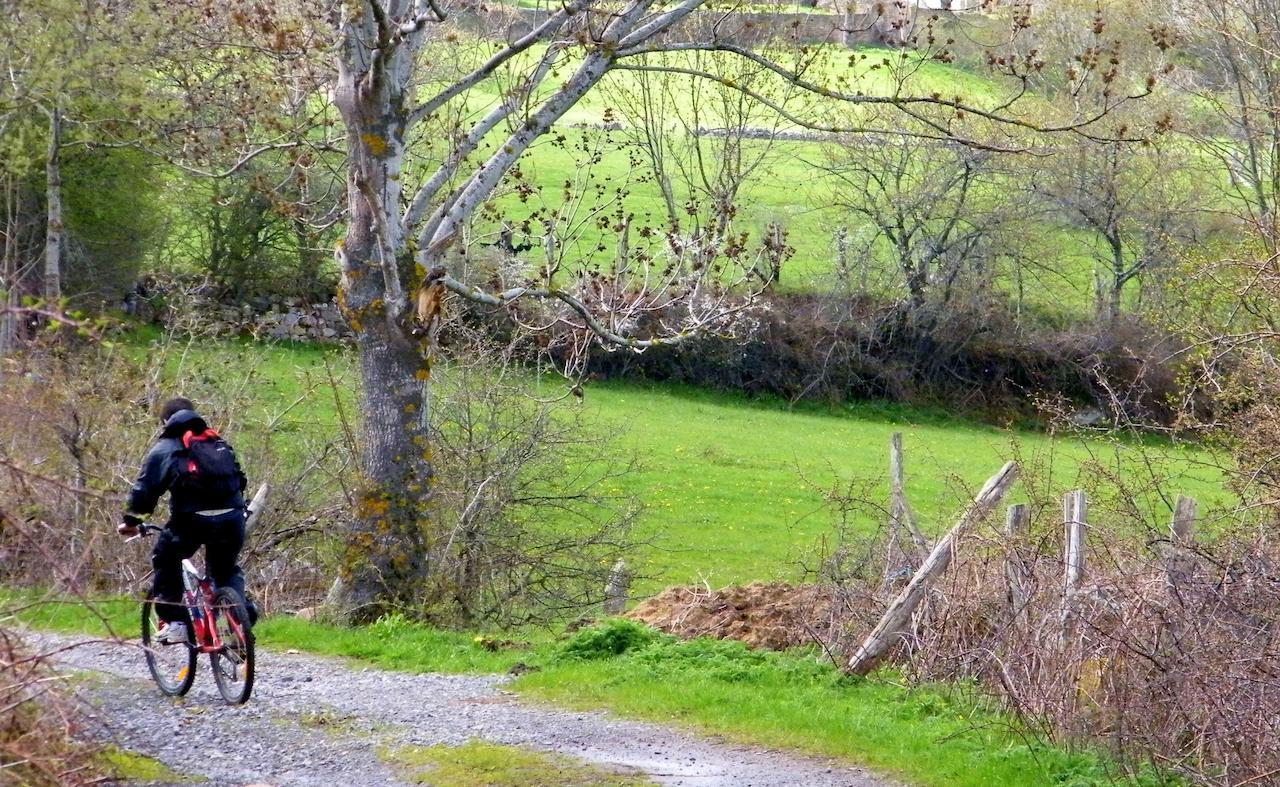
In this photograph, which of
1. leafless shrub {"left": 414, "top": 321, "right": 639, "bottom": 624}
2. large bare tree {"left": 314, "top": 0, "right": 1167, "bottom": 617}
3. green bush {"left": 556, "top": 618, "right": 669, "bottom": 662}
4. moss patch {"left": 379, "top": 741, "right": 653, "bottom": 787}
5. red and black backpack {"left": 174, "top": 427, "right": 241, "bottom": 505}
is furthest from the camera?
leafless shrub {"left": 414, "top": 321, "right": 639, "bottom": 624}

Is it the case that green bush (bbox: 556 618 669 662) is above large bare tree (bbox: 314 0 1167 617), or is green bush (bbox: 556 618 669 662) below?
below

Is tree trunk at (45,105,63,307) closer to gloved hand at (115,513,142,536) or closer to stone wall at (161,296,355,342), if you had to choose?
stone wall at (161,296,355,342)

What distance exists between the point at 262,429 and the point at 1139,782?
11.7 meters

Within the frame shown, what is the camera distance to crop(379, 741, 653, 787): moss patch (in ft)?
27.0

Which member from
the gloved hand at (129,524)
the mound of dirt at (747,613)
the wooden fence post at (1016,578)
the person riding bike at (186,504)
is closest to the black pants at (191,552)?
the person riding bike at (186,504)

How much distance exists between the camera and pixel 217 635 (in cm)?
922

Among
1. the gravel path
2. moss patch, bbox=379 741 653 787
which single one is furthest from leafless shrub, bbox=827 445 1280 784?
moss patch, bbox=379 741 653 787

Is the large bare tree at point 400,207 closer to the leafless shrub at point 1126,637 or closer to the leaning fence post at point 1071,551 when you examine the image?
the leaning fence post at point 1071,551

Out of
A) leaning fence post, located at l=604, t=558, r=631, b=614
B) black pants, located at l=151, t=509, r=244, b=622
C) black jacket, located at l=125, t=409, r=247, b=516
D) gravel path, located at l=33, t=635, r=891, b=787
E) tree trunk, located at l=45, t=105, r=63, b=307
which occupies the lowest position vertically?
leaning fence post, located at l=604, t=558, r=631, b=614

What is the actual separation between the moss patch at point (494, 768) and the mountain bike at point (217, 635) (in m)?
1.27

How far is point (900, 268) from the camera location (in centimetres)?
4066

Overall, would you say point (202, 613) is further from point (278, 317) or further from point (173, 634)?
point (278, 317)

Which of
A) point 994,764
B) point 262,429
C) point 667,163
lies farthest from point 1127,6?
point 994,764

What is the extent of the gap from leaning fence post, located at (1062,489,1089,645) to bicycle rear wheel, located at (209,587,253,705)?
17.6 feet
